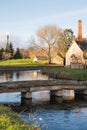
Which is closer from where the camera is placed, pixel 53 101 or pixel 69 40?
pixel 53 101

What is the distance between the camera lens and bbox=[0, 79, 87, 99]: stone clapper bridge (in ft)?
113

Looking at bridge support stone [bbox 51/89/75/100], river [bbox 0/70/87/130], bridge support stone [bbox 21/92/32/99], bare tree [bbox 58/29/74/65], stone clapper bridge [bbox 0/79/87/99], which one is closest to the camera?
river [bbox 0/70/87/130]

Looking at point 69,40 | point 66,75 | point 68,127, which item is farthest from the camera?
point 69,40

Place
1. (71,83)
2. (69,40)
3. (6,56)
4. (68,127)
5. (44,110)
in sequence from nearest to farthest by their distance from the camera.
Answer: (68,127) → (44,110) → (71,83) → (69,40) → (6,56)

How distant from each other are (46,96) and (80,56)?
191ft

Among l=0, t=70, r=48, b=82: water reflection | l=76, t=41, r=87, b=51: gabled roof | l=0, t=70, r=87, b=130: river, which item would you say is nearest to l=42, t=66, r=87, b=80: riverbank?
l=0, t=70, r=48, b=82: water reflection

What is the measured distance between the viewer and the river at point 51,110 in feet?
78.6

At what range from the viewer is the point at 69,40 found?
112m

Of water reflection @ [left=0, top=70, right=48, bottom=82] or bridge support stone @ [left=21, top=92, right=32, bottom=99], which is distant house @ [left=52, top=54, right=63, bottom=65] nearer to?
water reflection @ [left=0, top=70, right=48, bottom=82]

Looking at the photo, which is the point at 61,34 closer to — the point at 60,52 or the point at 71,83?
the point at 60,52

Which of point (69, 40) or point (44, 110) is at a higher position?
point (69, 40)

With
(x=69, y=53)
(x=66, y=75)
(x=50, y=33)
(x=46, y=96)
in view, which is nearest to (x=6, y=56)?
(x=50, y=33)

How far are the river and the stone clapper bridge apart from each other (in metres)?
0.87

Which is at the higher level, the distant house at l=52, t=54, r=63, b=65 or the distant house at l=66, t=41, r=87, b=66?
the distant house at l=66, t=41, r=87, b=66
